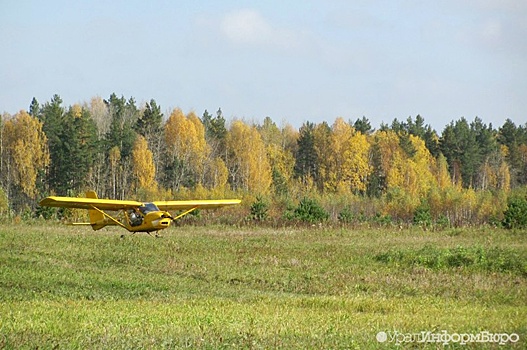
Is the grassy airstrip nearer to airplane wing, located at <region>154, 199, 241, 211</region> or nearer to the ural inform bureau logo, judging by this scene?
the ural inform bureau logo

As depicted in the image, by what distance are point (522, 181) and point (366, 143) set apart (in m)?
24.6

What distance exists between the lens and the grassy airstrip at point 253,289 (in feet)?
39.4

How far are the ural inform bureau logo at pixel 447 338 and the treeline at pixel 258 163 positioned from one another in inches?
1693

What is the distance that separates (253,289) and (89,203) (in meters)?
12.2

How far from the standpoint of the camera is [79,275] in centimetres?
2273

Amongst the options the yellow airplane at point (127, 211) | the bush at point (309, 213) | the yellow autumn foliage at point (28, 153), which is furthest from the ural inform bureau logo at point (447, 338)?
the yellow autumn foliage at point (28, 153)

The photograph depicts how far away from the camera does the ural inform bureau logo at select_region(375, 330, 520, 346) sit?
36.7 ft

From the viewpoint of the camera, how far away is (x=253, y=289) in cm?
2241

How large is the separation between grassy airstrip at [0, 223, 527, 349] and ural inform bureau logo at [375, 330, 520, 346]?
173mm

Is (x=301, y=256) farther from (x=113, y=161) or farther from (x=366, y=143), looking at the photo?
(x=366, y=143)

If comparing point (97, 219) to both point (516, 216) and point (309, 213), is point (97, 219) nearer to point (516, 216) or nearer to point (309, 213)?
point (309, 213)

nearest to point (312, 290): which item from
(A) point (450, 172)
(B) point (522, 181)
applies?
(A) point (450, 172)

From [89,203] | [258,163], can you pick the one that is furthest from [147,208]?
[258,163]

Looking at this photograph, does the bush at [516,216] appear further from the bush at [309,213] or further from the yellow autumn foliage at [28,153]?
the yellow autumn foliage at [28,153]
